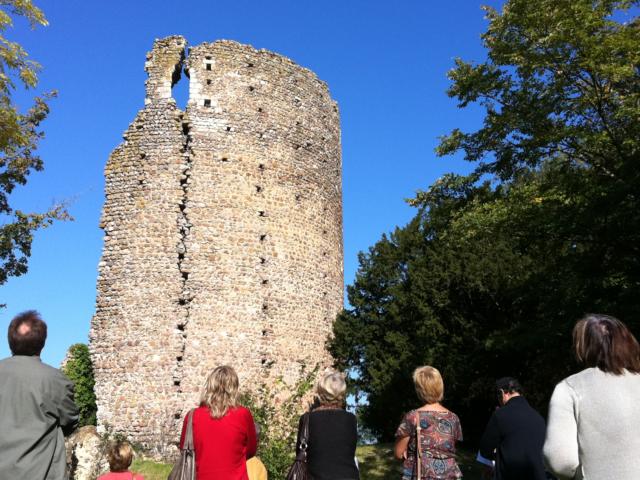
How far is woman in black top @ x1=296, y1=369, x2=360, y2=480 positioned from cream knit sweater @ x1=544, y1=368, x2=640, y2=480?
2224 mm

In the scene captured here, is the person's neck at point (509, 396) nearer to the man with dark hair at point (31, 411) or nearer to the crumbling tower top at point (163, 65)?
the man with dark hair at point (31, 411)

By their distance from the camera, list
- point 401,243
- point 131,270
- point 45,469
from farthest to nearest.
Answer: point 401,243 → point 131,270 → point 45,469

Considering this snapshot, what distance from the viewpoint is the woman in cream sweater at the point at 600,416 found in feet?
8.68

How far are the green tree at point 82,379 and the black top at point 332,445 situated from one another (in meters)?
16.1

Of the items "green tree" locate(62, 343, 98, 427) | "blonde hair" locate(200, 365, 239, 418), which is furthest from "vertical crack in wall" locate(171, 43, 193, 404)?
"blonde hair" locate(200, 365, 239, 418)

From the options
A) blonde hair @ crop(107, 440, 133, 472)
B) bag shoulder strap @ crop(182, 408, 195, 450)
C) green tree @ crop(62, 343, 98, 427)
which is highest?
green tree @ crop(62, 343, 98, 427)

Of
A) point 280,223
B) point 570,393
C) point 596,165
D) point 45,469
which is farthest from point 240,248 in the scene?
point 570,393

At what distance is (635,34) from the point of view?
10.1m

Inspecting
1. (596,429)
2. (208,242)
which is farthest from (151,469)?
(596,429)

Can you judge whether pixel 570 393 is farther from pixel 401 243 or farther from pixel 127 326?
pixel 401 243

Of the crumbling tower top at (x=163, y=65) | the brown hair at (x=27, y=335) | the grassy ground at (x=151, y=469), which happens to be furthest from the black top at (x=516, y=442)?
the crumbling tower top at (x=163, y=65)

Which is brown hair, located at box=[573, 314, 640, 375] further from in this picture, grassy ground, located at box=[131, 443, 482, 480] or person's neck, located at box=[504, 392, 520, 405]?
grassy ground, located at box=[131, 443, 482, 480]

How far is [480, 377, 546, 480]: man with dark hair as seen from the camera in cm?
509

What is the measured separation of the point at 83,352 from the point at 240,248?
7.44 meters
